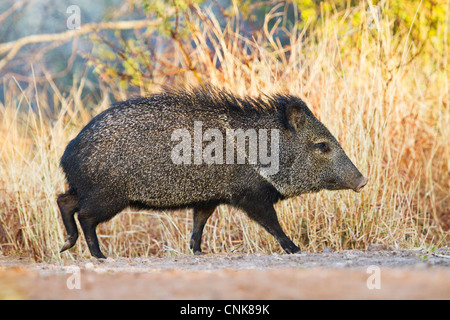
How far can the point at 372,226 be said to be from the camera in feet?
16.0

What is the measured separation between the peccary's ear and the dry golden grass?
0.58 metres

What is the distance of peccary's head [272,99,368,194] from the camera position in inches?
178

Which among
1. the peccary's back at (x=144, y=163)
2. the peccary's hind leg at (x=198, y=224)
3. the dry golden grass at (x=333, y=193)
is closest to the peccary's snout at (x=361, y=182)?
the dry golden grass at (x=333, y=193)

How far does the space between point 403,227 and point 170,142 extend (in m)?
2.16

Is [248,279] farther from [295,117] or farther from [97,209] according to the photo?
[295,117]

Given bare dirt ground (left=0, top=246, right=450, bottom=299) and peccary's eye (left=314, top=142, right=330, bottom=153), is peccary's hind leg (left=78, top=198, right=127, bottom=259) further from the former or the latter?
peccary's eye (left=314, top=142, right=330, bottom=153)

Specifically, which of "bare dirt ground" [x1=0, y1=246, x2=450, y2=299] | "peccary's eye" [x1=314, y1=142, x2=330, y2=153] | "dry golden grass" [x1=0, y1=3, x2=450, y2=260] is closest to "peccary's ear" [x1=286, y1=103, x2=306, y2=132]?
"peccary's eye" [x1=314, y1=142, x2=330, y2=153]

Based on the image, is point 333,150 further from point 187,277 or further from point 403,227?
point 187,277

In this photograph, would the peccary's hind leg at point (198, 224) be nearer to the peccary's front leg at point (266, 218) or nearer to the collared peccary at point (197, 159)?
the collared peccary at point (197, 159)

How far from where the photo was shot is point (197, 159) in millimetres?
4340

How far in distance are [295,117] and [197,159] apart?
2.66ft

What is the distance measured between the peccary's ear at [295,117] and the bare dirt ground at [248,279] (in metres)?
1.14

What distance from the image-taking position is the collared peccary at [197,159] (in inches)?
168

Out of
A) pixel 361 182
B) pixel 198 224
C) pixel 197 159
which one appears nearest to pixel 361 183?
pixel 361 182
